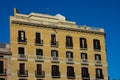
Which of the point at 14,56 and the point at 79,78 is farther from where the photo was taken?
the point at 79,78

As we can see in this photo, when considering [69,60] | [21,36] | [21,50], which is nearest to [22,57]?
[21,50]

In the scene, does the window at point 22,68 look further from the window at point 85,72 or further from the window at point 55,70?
the window at point 85,72

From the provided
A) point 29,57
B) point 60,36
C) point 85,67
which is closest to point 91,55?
point 85,67

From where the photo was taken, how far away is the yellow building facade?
210 ft

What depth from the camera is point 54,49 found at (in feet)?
221

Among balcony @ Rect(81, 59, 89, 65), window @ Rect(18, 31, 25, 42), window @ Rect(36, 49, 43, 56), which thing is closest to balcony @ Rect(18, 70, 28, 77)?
window @ Rect(36, 49, 43, 56)

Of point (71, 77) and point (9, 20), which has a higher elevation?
point (9, 20)

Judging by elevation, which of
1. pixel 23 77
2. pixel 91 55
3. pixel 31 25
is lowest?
pixel 23 77

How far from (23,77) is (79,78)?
37.3 ft

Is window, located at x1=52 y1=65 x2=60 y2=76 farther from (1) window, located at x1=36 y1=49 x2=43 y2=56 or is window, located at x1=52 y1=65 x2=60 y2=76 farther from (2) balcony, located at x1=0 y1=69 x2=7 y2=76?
(2) balcony, located at x1=0 y1=69 x2=7 y2=76

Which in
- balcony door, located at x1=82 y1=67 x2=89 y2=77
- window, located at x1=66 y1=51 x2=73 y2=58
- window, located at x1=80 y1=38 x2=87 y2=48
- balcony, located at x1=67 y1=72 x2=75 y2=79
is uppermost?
window, located at x1=80 y1=38 x2=87 y2=48

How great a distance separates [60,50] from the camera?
6800cm

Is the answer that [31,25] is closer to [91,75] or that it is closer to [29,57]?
[29,57]

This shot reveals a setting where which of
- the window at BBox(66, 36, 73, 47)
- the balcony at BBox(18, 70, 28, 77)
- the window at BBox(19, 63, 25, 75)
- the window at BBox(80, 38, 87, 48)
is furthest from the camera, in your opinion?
the window at BBox(80, 38, 87, 48)
